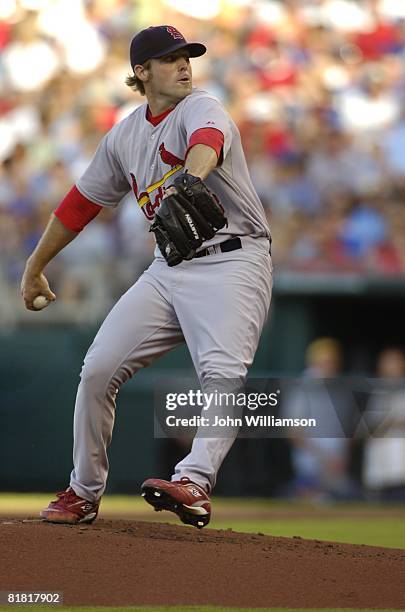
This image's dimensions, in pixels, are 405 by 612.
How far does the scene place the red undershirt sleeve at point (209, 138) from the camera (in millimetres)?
4105

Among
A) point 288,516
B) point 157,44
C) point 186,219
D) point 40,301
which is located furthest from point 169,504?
point 288,516

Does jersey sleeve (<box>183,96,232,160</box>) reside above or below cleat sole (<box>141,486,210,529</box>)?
above

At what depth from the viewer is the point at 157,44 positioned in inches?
175

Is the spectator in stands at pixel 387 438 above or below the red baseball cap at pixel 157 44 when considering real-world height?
below

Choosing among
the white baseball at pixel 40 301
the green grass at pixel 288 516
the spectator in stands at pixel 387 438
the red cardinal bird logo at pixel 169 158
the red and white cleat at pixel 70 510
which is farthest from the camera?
the spectator in stands at pixel 387 438

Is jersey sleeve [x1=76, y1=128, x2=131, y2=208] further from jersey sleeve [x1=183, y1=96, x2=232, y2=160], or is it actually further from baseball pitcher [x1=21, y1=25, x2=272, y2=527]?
jersey sleeve [x1=183, y1=96, x2=232, y2=160]

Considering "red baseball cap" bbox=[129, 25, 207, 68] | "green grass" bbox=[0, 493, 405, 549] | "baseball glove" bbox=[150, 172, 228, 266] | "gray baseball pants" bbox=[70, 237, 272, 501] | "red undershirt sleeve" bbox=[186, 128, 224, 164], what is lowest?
"green grass" bbox=[0, 493, 405, 549]

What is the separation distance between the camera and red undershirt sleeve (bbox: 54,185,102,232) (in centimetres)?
487

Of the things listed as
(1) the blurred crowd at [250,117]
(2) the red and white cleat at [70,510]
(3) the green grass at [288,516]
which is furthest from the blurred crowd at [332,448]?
(2) the red and white cleat at [70,510]

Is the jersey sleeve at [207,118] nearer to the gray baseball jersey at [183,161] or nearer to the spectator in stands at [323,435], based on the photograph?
the gray baseball jersey at [183,161]

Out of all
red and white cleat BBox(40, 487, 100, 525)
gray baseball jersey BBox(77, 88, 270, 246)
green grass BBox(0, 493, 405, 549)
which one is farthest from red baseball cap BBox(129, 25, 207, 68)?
green grass BBox(0, 493, 405, 549)

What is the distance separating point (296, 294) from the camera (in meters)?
10.7

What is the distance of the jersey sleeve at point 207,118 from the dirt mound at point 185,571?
1.42 metres

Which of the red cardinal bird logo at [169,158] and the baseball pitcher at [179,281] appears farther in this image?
the red cardinal bird logo at [169,158]
